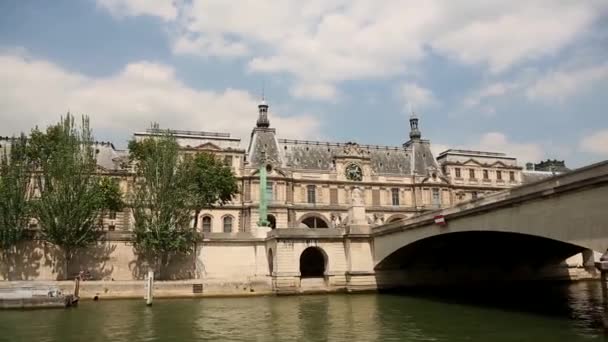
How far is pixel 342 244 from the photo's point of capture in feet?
156

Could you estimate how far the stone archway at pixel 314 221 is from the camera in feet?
225

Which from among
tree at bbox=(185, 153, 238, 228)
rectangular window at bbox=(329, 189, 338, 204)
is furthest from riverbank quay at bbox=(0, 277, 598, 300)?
rectangular window at bbox=(329, 189, 338, 204)

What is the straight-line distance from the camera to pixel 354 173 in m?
72.6

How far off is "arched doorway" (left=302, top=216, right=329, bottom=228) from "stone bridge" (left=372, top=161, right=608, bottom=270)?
27.1 metres

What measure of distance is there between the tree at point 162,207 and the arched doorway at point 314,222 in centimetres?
2269

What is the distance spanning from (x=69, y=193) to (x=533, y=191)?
125 feet

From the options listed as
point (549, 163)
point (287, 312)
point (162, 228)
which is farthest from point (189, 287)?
point (549, 163)

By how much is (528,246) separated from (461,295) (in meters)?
7.24

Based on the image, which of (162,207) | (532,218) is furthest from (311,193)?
(532,218)

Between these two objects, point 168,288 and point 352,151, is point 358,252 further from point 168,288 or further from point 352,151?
point 352,151

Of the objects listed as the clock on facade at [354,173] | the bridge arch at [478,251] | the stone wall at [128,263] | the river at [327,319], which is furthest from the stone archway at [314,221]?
the river at [327,319]

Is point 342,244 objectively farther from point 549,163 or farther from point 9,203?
point 549,163

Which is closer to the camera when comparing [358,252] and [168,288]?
[168,288]

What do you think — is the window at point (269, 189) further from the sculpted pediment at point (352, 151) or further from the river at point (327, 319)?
the river at point (327, 319)
